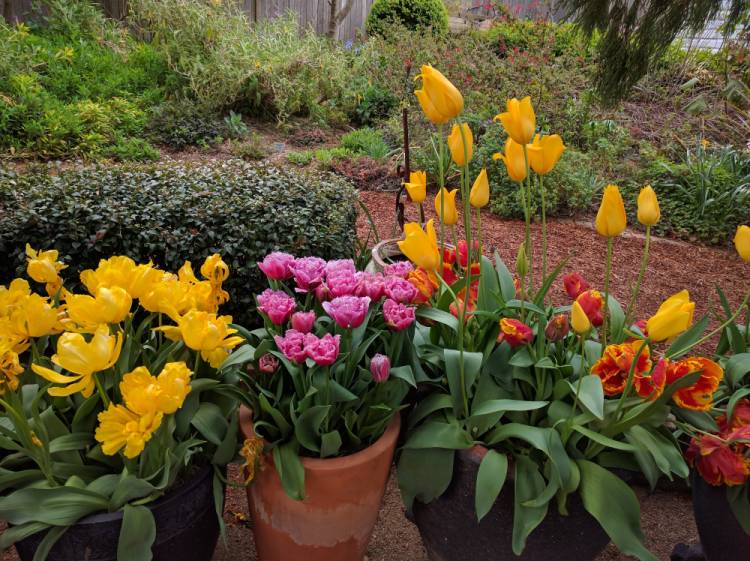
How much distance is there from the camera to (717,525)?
5.23 ft

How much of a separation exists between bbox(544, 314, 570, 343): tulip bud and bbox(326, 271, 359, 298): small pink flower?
46 cm

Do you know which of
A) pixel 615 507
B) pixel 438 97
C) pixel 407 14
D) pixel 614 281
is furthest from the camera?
pixel 407 14

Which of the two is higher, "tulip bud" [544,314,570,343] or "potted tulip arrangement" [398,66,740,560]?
"tulip bud" [544,314,570,343]

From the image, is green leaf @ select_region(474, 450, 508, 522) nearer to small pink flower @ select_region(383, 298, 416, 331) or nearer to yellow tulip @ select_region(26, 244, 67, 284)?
small pink flower @ select_region(383, 298, 416, 331)

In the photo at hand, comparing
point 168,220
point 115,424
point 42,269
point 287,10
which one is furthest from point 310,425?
point 287,10

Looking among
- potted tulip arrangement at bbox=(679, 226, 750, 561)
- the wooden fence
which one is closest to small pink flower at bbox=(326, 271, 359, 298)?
potted tulip arrangement at bbox=(679, 226, 750, 561)

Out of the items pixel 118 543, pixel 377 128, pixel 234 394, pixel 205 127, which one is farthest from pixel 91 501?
pixel 377 128

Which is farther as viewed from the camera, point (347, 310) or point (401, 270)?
point (401, 270)

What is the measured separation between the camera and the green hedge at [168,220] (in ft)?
7.61

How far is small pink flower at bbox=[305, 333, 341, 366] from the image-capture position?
1.26 metres

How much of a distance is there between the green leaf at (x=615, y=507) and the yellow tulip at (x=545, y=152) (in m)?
0.68

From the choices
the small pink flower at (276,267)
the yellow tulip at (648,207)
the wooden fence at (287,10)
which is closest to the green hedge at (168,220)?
the small pink flower at (276,267)

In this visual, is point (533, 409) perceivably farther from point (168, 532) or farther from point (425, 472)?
point (168, 532)

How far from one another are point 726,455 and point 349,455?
2.80 ft
